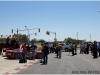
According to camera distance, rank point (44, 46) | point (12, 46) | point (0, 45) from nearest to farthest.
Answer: point (44, 46)
point (12, 46)
point (0, 45)

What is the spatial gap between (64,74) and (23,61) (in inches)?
292

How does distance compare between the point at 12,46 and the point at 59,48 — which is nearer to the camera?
the point at 59,48

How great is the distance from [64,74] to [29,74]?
1.83m

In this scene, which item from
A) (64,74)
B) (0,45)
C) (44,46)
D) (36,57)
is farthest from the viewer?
(0,45)

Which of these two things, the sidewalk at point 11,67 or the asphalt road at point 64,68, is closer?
the asphalt road at point 64,68

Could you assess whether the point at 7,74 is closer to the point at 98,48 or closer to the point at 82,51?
the point at 98,48

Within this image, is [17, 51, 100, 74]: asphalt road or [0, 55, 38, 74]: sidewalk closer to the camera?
[17, 51, 100, 74]: asphalt road

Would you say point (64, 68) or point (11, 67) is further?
point (11, 67)

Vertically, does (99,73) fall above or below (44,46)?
below

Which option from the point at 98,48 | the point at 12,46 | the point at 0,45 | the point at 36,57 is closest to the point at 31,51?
the point at 36,57

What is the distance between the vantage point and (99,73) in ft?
40.3

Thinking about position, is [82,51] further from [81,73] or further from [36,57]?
[81,73]

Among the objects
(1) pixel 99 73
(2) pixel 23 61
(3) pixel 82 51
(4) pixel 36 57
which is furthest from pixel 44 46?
(3) pixel 82 51

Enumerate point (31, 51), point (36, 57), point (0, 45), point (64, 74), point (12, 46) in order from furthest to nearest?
point (0, 45) → point (12, 46) → point (36, 57) → point (31, 51) → point (64, 74)
